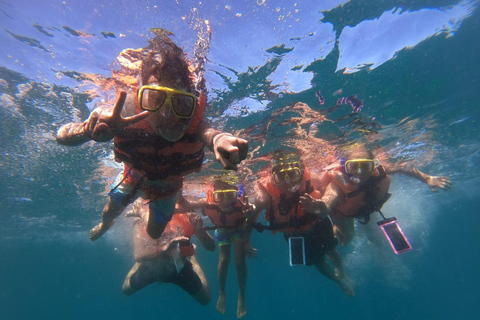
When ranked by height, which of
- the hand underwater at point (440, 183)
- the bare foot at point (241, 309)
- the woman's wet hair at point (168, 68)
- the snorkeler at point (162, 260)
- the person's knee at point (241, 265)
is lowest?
the bare foot at point (241, 309)

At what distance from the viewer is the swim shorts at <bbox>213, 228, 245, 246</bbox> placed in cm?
984

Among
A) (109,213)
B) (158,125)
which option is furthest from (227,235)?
(158,125)

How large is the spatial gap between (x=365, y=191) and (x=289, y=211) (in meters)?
2.86

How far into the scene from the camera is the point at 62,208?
22.8m

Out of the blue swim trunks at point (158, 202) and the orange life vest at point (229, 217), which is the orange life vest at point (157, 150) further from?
the orange life vest at point (229, 217)

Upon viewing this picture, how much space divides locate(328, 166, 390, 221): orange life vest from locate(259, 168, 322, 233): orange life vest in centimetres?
105

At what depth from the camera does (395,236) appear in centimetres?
698

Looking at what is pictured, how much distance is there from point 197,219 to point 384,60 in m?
9.70

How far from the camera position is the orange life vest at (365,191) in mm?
8188

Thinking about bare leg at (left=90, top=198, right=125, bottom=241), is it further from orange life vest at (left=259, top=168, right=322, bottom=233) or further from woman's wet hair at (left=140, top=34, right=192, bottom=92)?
orange life vest at (left=259, top=168, right=322, bottom=233)

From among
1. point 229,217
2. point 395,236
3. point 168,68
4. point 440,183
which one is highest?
point 440,183

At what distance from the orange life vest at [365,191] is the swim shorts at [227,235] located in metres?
4.41

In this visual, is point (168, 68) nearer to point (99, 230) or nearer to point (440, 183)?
point (99, 230)

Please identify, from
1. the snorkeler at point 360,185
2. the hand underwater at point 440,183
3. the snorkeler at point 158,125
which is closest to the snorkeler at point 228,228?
the snorkeler at point 360,185
